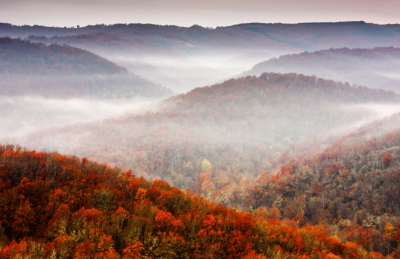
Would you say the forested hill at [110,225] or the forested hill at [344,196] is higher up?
the forested hill at [110,225]

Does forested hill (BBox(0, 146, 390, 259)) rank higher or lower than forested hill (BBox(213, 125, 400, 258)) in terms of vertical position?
higher

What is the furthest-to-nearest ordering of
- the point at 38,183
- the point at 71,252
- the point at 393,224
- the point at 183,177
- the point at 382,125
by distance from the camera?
the point at 382,125, the point at 183,177, the point at 393,224, the point at 38,183, the point at 71,252

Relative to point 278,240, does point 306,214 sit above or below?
below

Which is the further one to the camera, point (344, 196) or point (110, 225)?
point (344, 196)

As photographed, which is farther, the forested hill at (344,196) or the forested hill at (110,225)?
the forested hill at (344,196)

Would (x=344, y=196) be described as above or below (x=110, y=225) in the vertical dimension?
below

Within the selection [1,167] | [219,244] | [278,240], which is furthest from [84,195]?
[278,240]

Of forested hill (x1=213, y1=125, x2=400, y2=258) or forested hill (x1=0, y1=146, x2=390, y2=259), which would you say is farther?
forested hill (x1=213, y1=125, x2=400, y2=258)

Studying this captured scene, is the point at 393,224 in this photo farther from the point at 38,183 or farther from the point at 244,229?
the point at 38,183
